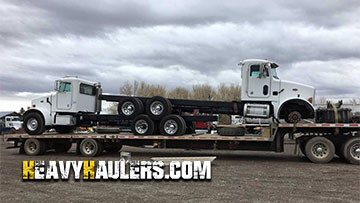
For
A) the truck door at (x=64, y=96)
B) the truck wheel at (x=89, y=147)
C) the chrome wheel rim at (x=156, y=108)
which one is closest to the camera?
the chrome wheel rim at (x=156, y=108)

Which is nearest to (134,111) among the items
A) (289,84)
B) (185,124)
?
(185,124)

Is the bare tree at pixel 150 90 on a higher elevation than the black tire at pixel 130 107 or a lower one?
higher

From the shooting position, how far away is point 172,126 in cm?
1367

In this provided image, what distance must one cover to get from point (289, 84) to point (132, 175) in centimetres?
A: 708

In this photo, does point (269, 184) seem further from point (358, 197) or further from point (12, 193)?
point (12, 193)

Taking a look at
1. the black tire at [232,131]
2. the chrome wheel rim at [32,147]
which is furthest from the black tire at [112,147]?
the black tire at [232,131]

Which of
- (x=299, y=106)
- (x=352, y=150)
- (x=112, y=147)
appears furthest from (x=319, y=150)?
(x=112, y=147)

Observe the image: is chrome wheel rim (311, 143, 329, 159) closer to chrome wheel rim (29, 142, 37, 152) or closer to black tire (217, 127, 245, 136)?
black tire (217, 127, 245, 136)

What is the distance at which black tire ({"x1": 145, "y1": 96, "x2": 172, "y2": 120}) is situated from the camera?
1372 cm

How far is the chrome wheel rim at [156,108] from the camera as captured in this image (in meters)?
13.9

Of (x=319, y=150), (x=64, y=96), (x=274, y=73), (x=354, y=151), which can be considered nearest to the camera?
(x=354, y=151)

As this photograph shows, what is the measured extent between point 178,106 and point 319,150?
5.65m

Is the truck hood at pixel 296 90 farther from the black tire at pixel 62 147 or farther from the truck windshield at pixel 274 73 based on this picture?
the black tire at pixel 62 147

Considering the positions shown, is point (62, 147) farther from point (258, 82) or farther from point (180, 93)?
point (180, 93)
